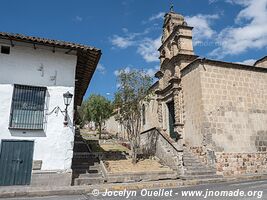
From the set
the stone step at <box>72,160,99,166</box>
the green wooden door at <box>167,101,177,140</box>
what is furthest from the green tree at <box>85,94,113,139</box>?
the stone step at <box>72,160,99,166</box>

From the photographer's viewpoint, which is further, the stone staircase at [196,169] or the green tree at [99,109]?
the green tree at [99,109]

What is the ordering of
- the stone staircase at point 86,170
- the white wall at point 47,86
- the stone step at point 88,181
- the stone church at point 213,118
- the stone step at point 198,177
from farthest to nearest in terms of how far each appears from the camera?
the stone church at point 213,118 < the stone step at point 198,177 < the stone staircase at point 86,170 < the stone step at point 88,181 < the white wall at point 47,86

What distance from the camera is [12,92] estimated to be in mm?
9094

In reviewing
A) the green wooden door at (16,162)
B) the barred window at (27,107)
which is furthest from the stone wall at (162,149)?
the green wooden door at (16,162)

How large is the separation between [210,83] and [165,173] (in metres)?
5.53

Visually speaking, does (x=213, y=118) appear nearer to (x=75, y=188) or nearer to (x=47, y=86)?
(x=75, y=188)

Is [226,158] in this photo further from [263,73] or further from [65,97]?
[65,97]

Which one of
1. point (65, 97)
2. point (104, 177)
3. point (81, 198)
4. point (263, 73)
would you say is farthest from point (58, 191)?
point (263, 73)

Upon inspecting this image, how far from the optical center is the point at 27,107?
9297mm

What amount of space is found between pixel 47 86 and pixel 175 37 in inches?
387

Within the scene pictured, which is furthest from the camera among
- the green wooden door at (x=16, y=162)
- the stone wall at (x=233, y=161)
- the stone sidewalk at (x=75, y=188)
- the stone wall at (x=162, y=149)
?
the stone wall at (x=233, y=161)

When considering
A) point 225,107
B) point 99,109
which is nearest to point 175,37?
point 225,107

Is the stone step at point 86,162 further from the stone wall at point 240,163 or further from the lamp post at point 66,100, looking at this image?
the stone wall at point 240,163

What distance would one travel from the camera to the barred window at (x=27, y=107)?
29.6ft
